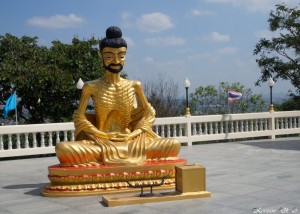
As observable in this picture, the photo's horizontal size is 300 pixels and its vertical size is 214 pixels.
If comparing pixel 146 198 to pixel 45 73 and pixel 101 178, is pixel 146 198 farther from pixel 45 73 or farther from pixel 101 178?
pixel 45 73

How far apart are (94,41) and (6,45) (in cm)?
297

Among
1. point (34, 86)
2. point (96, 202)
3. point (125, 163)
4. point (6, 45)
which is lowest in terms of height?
point (96, 202)

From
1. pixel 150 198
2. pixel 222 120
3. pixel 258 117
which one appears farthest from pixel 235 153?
pixel 150 198

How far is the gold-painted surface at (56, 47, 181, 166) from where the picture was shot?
24.0ft

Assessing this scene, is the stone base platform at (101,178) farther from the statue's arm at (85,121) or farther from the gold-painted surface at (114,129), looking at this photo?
the statue's arm at (85,121)

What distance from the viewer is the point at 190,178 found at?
660 centimetres

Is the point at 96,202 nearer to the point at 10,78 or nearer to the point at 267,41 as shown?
the point at 10,78

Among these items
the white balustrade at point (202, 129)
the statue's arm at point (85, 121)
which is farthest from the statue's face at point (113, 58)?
the white balustrade at point (202, 129)

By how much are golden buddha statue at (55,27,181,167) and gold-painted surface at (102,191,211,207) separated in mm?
841

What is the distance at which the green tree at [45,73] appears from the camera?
14.7 m

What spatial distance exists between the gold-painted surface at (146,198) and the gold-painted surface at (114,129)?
84 cm

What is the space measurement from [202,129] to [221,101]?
7095 millimetres

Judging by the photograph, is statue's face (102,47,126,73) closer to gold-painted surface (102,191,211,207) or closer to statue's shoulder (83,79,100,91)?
statue's shoulder (83,79,100,91)

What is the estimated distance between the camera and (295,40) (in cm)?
1831
